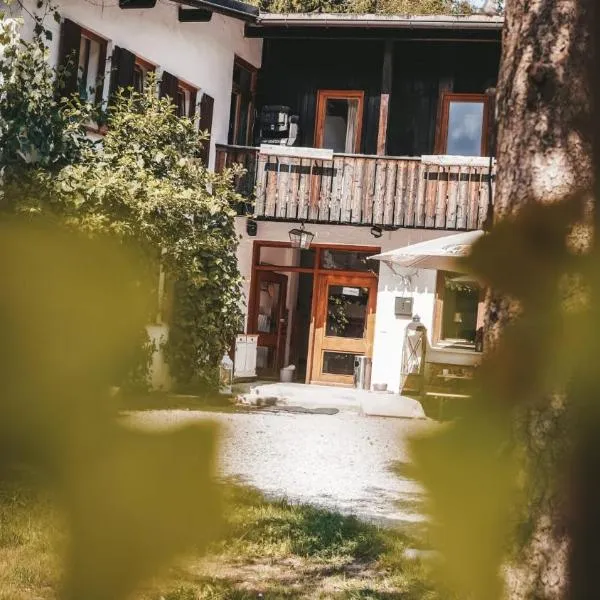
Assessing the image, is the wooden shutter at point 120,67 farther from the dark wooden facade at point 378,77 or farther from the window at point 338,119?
the window at point 338,119

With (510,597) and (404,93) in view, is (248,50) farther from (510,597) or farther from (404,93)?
(510,597)

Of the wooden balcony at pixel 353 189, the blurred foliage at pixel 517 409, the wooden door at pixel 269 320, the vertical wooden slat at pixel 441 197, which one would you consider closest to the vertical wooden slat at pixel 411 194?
the wooden balcony at pixel 353 189

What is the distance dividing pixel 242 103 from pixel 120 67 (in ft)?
13.6

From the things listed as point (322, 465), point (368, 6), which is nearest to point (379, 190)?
point (322, 465)

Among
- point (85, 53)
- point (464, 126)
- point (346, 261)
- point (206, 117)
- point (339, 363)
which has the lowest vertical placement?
point (339, 363)

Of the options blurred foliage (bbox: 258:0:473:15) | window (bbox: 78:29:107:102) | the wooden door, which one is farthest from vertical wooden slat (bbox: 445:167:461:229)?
blurred foliage (bbox: 258:0:473:15)

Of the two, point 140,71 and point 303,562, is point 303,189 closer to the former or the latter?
point 140,71

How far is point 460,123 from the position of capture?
47.0 feet

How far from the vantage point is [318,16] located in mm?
13492

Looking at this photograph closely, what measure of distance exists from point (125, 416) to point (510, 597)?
239 millimetres

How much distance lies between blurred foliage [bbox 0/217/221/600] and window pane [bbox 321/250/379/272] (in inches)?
549

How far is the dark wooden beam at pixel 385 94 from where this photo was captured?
1345 cm

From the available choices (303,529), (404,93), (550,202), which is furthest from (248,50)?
(550,202)

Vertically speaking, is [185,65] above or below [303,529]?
above
